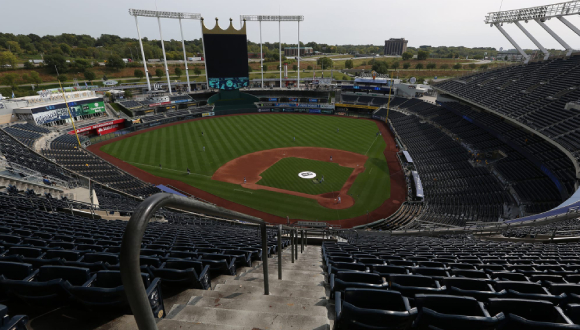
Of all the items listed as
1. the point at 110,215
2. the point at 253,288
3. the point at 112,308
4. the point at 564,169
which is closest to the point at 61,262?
the point at 112,308

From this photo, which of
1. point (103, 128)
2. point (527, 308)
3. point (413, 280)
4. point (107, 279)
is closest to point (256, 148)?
point (103, 128)

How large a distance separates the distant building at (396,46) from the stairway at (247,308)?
216 metres

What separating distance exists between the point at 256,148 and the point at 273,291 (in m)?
39.1

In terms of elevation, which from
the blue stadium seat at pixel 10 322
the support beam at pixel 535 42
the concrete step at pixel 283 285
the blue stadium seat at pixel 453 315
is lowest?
the concrete step at pixel 283 285

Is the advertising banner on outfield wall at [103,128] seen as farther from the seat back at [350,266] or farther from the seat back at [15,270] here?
the seat back at [350,266]

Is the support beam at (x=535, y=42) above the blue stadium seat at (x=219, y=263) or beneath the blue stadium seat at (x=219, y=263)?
above

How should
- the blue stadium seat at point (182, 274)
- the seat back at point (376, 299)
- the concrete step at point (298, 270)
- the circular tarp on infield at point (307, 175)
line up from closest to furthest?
the seat back at point (376, 299)
the blue stadium seat at point (182, 274)
the concrete step at point (298, 270)
the circular tarp on infield at point (307, 175)

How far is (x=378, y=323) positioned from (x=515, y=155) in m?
36.6

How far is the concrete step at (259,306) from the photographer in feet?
13.3

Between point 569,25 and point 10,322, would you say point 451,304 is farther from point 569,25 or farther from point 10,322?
point 569,25

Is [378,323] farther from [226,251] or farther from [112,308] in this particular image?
[226,251]

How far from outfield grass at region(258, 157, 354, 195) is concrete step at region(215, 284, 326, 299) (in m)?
25.1

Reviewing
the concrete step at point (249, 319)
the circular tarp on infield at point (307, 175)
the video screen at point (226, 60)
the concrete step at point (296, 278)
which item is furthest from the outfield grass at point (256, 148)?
the concrete step at point (249, 319)

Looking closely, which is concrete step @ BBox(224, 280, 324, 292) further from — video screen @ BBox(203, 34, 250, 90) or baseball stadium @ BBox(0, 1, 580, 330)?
video screen @ BBox(203, 34, 250, 90)
